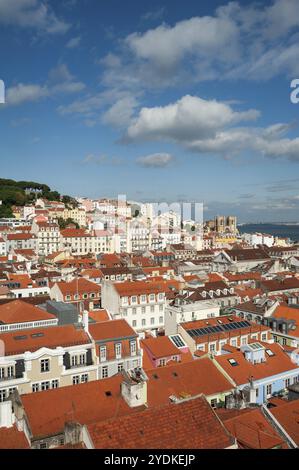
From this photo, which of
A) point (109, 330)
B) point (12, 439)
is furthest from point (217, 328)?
point (12, 439)

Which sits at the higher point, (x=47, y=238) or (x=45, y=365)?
(x=47, y=238)

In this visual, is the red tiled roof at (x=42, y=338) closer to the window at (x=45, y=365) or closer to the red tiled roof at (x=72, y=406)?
the window at (x=45, y=365)

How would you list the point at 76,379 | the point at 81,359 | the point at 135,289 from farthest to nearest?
the point at 135,289
the point at 81,359
the point at 76,379

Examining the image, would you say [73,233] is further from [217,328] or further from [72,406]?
[72,406]

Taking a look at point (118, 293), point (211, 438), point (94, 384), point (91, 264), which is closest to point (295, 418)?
point (211, 438)

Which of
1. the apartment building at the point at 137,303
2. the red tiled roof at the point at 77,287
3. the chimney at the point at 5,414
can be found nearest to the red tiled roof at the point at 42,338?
the chimney at the point at 5,414

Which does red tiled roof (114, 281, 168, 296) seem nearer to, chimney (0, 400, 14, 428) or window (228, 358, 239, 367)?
window (228, 358, 239, 367)
